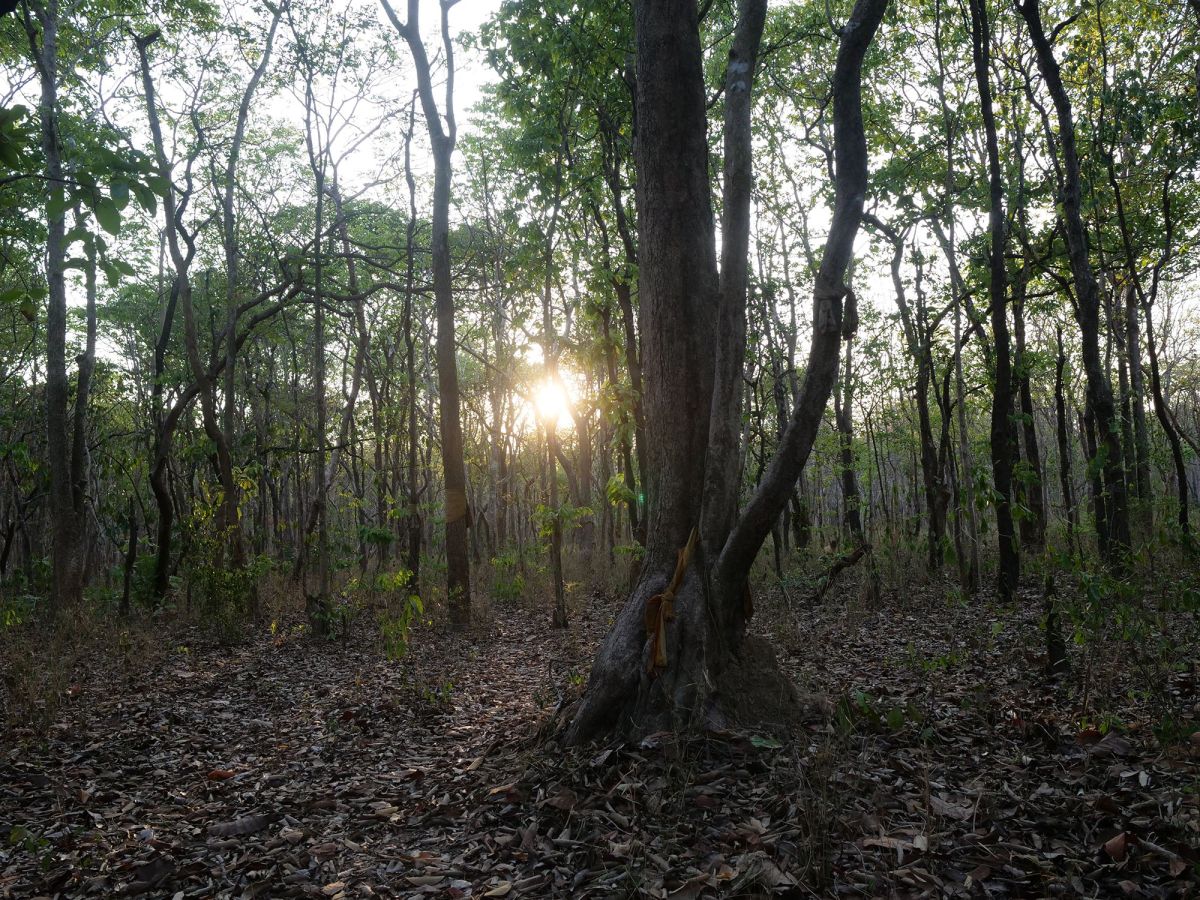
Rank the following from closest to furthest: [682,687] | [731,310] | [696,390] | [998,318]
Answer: [682,687] → [731,310] → [696,390] → [998,318]

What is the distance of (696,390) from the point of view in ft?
16.1

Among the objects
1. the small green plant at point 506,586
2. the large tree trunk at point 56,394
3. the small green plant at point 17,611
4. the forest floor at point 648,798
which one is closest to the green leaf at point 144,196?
the forest floor at point 648,798

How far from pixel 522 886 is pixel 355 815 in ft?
5.01

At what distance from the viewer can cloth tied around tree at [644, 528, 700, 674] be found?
4455mm

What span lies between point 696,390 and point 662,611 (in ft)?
4.69

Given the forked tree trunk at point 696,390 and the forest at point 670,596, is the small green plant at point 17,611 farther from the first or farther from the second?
the forked tree trunk at point 696,390

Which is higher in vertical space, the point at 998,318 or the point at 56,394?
the point at 56,394

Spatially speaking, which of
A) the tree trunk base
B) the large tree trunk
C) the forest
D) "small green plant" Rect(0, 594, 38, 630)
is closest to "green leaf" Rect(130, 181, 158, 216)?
the forest

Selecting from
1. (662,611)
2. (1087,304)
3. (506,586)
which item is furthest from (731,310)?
(506,586)

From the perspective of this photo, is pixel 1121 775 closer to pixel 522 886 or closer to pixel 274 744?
pixel 522 886

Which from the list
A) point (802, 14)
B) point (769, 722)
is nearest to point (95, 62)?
point (802, 14)

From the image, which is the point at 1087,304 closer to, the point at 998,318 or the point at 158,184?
the point at 998,318

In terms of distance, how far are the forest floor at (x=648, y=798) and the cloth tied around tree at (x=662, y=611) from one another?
17.9 inches

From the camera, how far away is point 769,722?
4.48m
